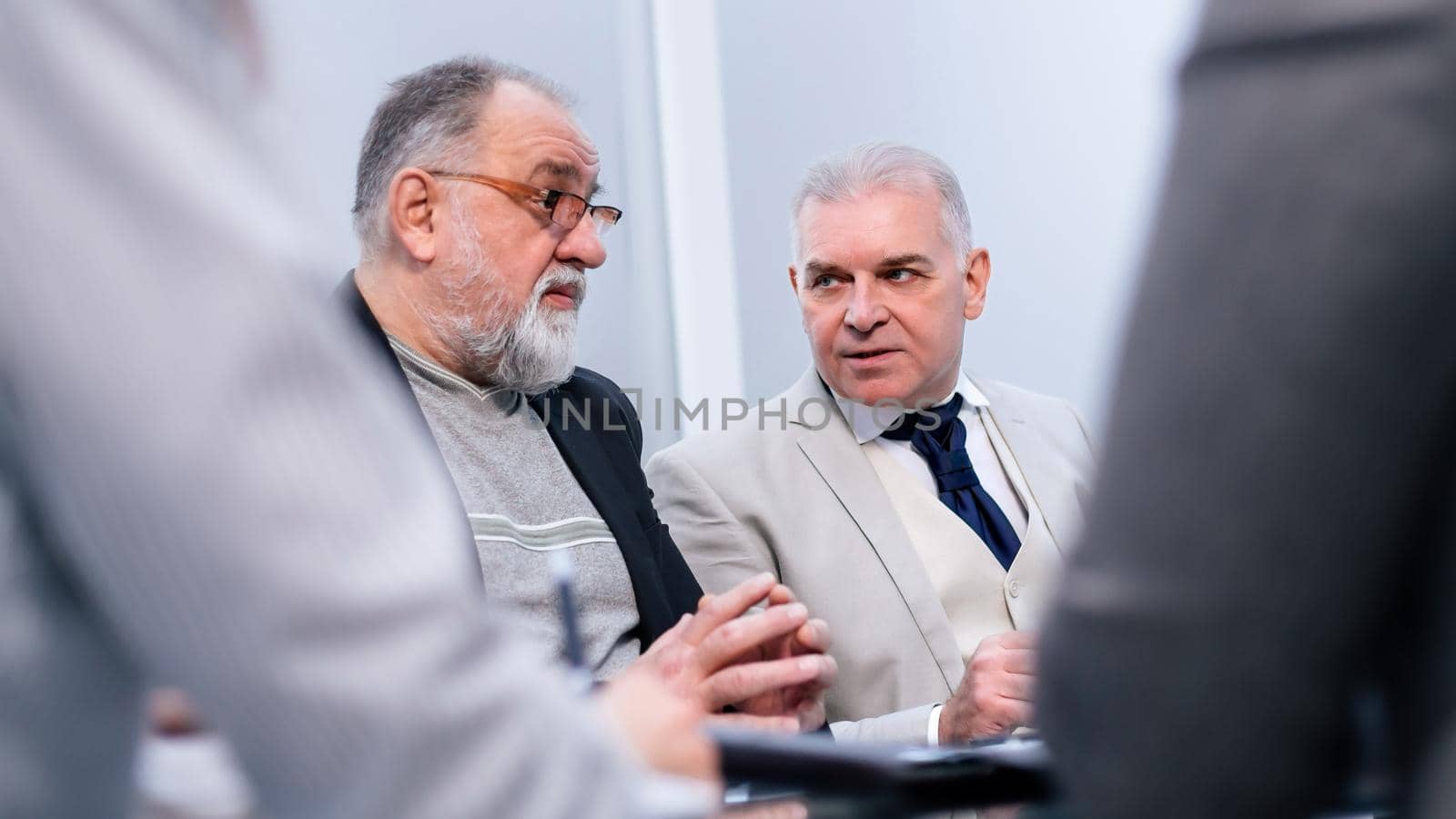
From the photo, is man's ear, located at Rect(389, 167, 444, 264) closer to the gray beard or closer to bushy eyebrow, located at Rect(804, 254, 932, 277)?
the gray beard

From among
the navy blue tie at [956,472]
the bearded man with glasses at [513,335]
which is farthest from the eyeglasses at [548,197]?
the navy blue tie at [956,472]

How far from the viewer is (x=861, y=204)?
8.59 feet

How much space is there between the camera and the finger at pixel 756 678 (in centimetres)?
160

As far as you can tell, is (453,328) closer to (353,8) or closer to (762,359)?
(353,8)

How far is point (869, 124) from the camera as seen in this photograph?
3457mm

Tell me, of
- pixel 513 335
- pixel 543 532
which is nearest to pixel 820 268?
pixel 513 335

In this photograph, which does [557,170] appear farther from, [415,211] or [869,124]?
[869,124]

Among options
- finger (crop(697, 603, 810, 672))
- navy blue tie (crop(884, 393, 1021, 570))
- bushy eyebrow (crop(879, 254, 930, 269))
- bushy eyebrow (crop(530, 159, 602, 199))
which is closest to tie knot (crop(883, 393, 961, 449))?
navy blue tie (crop(884, 393, 1021, 570))

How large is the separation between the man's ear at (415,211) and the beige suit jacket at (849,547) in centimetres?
60

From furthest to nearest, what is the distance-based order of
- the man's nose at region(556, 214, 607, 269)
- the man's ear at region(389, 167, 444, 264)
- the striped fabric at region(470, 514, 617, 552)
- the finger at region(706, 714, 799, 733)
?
the man's nose at region(556, 214, 607, 269) → the man's ear at region(389, 167, 444, 264) → the striped fabric at region(470, 514, 617, 552) → the finger at region(706, 714, 799, 733)

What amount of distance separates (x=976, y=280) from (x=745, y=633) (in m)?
1.43

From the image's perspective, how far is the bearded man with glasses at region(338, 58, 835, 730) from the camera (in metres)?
1.95

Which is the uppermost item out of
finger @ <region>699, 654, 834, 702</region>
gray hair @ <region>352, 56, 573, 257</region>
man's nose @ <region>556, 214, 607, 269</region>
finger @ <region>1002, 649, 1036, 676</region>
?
gray hair @ <region>352, 56, 573, 257</region>

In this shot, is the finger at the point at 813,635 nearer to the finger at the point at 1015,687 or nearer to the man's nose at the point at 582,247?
the finger at the point at 1015,687
